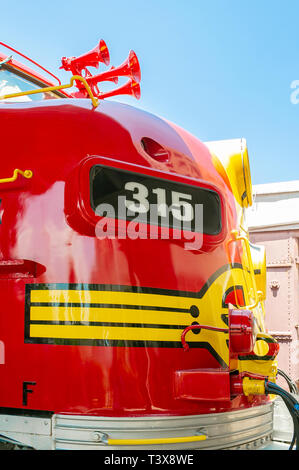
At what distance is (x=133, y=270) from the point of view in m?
2.48

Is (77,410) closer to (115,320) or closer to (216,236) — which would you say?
(115,320)

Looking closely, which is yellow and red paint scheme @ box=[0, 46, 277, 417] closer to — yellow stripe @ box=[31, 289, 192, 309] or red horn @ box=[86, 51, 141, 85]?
yellow stripe @ box=[31, 289, 192, 309]

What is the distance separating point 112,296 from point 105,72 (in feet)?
7.69

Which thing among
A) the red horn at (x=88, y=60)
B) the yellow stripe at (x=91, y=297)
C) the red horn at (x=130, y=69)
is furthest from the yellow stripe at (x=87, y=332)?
the red horn at (x=88, y=60)

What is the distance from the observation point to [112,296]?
2410 mm

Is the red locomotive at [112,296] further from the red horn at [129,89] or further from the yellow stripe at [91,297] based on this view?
the red horn at [129,89]

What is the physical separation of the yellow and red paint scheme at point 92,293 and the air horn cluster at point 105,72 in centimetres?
112

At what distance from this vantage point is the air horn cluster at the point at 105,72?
12.3 ft

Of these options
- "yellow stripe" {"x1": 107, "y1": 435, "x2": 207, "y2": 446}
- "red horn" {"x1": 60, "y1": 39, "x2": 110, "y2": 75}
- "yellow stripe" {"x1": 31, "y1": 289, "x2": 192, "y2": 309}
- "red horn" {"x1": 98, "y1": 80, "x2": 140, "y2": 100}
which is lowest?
"yellow stripe" {"x1": 107, "y1": 435, "x2": 207, "y2": 446}

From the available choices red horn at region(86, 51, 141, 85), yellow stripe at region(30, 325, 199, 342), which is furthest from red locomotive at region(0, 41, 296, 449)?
red horn at region(86, 51, 141, 85)

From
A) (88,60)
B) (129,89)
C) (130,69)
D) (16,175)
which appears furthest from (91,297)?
(88,60)

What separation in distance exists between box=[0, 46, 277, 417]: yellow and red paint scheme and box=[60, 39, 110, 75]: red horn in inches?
58.2

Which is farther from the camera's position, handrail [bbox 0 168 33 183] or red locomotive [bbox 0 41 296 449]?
handrail [bbox 0 168 33 183]

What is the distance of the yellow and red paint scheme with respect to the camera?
7.75ft
